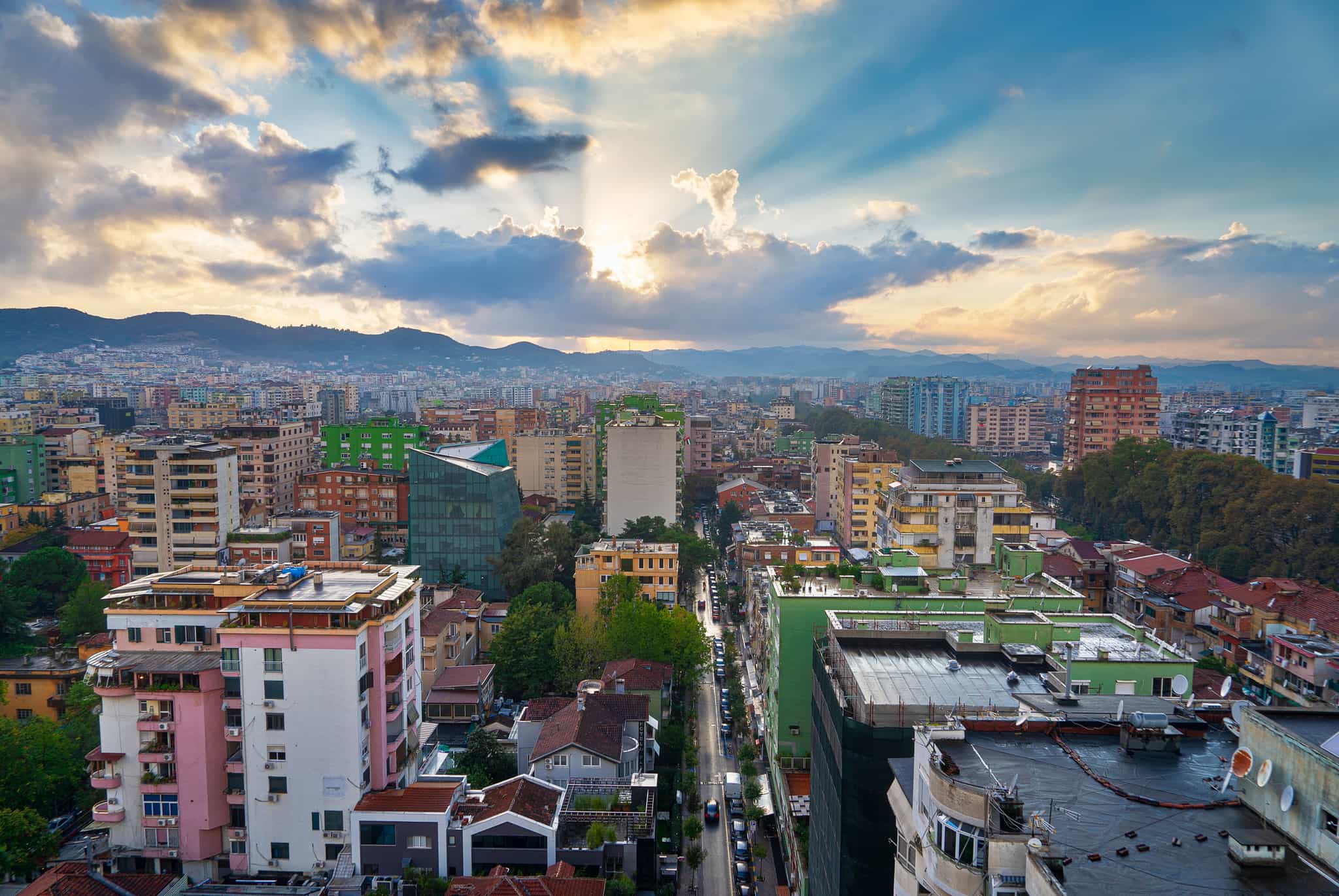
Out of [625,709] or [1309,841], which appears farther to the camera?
[625,709]

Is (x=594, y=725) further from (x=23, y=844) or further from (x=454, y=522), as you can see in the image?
(x=454, y=522)

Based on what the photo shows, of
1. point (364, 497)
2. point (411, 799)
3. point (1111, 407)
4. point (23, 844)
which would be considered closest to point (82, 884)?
point (23, 844)

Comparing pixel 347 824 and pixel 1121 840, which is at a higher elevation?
pixel 1121 840

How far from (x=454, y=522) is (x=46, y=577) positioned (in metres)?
16.3

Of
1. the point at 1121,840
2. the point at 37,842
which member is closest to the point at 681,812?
the point at 37,842

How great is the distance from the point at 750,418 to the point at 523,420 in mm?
56823

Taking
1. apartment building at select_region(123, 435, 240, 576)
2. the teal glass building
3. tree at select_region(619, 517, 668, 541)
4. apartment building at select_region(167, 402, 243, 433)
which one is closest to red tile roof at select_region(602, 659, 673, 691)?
tree at select_region(619, 517, 668, 541)

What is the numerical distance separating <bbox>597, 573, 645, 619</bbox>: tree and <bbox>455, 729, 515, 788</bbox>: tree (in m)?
7.73

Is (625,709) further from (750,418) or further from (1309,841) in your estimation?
(750,418)

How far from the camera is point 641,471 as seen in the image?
4100cm

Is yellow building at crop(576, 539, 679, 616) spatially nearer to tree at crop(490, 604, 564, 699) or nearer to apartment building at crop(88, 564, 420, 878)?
tree at crop(490, 604, 564, 699)

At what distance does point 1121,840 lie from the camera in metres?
6.09

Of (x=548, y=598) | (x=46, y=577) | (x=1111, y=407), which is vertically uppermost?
(x=1111, y=407)

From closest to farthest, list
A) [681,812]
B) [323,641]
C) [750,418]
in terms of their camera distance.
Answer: [323,641] < [681,812] < [750,418]
